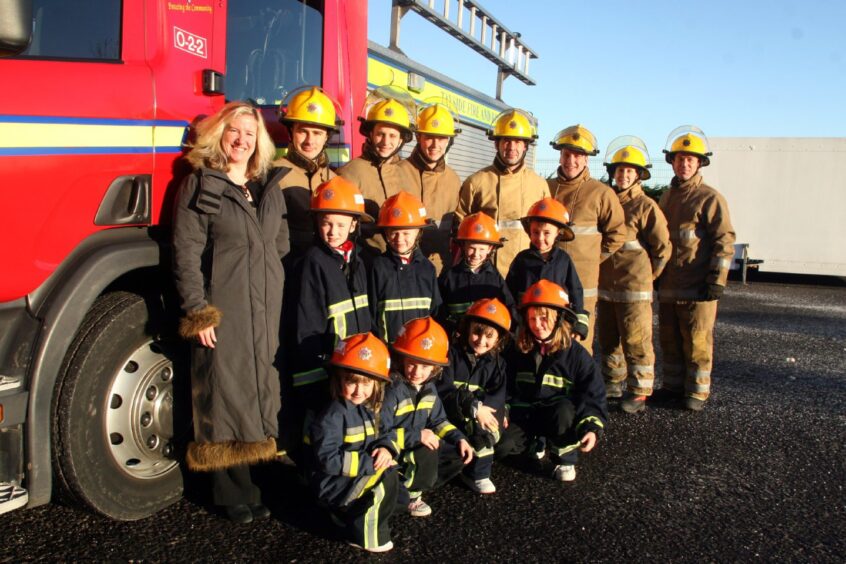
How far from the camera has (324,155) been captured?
398 cm

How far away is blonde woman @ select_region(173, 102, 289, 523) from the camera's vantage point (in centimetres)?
303

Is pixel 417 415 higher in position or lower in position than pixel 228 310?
lower

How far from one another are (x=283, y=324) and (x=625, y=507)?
1878 millimetres

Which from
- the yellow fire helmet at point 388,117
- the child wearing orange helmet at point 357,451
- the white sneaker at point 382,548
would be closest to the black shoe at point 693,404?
the yellow fire helmet at point 388,117

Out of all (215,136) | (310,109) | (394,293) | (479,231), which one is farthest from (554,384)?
(215,136)

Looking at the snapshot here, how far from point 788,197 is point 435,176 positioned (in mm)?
11036

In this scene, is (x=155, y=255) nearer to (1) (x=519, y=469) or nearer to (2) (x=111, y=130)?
(2) (x=111, y=130)

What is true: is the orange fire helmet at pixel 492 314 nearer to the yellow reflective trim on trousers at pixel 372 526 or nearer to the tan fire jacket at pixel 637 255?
the yellow reflective trim on trousers at pixel 372 526

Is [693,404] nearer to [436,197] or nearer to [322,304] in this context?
[436,197]

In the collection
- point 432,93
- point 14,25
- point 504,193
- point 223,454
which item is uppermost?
point 432,93

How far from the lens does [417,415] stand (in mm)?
3441

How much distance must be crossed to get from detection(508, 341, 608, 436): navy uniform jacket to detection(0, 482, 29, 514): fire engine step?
2455 millimetres

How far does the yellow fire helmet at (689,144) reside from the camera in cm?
538

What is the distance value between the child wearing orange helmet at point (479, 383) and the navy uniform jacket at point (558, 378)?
17cm
